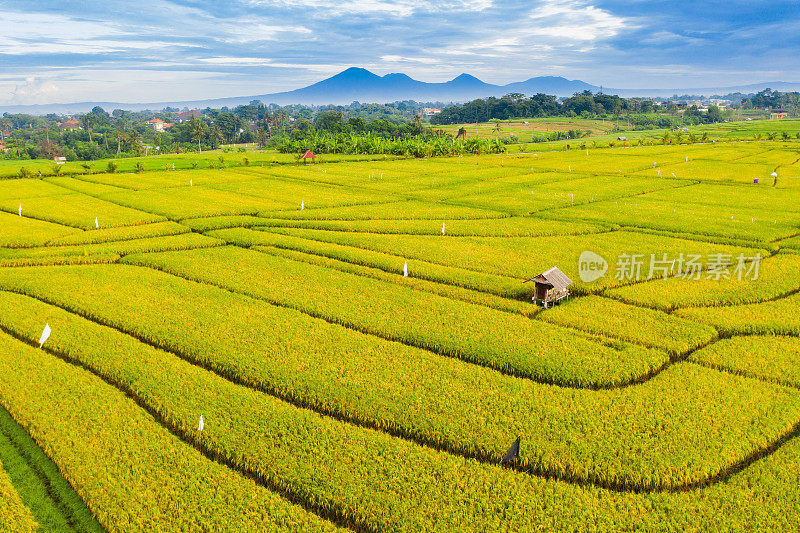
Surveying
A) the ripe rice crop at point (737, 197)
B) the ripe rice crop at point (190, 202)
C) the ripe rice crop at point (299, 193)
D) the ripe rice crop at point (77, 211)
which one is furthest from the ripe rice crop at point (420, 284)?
the ripe rice crop at point (737, 197)

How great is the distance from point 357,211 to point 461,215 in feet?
28.8

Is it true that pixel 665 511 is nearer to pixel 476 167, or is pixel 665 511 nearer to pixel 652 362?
pixel 652 362

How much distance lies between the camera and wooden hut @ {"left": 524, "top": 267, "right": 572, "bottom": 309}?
79.9ft

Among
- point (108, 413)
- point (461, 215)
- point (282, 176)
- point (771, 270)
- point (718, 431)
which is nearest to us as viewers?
point (718, 431)

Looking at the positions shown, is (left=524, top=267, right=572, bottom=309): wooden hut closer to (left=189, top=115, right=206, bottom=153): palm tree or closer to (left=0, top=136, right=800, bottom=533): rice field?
(left=0, top=136, right=800, bottom=533): rice field

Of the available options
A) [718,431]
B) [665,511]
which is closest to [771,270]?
[718,431]

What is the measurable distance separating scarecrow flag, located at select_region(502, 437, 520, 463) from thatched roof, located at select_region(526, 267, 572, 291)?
1159cm

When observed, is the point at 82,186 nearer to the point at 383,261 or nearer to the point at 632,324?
the point at 383,261

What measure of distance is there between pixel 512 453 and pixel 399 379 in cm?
511

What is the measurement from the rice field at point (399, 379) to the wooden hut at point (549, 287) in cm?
66

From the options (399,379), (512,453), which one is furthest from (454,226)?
(512,453)

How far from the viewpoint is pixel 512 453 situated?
45.0 feet

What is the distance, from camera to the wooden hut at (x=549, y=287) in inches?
958

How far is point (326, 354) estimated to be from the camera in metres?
19.7
